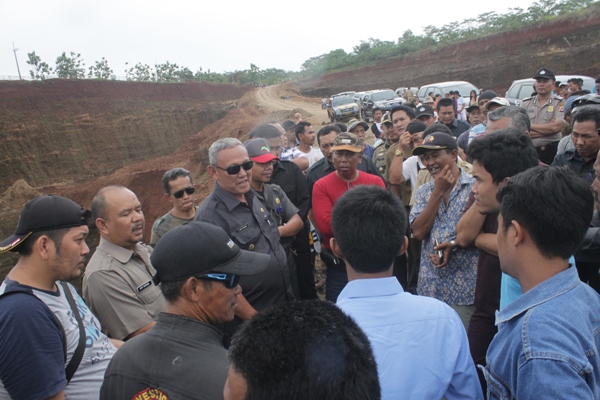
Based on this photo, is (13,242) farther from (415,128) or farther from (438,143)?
(415,128)

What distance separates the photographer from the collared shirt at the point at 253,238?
3070 millimetres

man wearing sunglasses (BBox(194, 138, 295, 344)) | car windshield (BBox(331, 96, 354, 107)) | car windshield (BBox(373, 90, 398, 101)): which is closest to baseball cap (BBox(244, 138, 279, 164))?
man wearing sunglasses (BBox(194, 138, 295, 344))

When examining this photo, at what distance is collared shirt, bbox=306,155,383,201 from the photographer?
455 centimetres

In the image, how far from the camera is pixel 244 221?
3184 millimetres

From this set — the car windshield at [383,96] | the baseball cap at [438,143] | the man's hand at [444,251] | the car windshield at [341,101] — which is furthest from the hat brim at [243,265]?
the car windshield at [341,101]

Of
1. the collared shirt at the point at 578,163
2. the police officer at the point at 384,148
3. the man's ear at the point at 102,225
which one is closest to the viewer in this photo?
the man's ear at the point at 102,225

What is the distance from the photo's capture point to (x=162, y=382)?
5.16ft

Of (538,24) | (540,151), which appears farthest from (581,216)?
(538,24)

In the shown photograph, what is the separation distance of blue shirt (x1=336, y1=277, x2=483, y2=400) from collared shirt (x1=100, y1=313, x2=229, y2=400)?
1.96 ft

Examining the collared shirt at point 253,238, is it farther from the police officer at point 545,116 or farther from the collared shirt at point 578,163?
the police officer at point 545,116

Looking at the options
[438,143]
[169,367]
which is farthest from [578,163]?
[169,367]

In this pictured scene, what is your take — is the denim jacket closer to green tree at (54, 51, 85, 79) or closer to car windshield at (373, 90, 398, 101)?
car windshield at (373, 90, 398, 101)

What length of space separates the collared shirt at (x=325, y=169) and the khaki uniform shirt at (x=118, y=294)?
7.62ft

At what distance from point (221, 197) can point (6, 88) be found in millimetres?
27545
